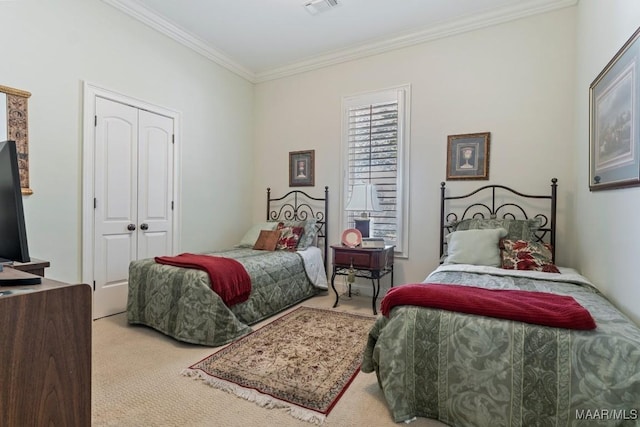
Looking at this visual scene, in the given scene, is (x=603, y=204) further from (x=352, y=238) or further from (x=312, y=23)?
(x=312, y=23)

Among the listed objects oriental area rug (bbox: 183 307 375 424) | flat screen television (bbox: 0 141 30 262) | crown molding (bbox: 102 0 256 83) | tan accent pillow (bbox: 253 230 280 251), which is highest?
crown molding (bbox: 102 0 256 83)

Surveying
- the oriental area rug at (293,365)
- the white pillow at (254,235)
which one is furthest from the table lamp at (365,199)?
the oriental area rug at (293,365)

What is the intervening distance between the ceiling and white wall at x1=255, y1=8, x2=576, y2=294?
0.40 feet

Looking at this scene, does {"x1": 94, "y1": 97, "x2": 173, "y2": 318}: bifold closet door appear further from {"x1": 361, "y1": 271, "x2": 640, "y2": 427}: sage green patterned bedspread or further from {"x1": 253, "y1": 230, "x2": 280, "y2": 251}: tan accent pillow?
{"x1": 361, "y1": 271, "x2": 640, "y2": 427}: sage green patterned bedspread

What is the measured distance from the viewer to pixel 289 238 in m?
3.79

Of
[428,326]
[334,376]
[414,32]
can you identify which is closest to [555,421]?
[428,326]

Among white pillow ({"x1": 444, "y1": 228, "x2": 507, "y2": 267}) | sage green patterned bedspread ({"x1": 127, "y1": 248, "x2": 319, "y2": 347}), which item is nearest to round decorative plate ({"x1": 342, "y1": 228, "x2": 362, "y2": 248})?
sage green patterned bedspread ({"x1": 127, "y1": 248, "x2": 319, "y2": 347})

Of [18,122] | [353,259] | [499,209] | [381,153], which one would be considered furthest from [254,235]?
[499,209]

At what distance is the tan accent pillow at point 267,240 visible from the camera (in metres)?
3.74

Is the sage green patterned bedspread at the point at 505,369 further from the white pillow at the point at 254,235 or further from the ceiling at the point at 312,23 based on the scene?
the ceiling at the point at 312,23

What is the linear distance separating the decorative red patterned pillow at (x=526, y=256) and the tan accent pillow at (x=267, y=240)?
2.31 metres

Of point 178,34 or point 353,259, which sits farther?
point 178,34

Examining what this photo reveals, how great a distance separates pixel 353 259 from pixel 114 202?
2443 millimetres

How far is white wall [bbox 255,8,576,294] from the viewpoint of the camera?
3051 mm
